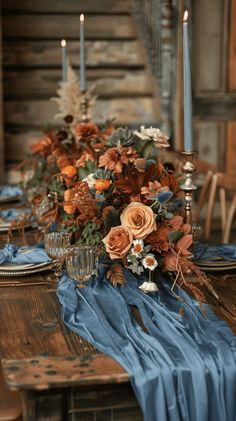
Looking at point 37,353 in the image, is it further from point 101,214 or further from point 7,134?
point 7,134

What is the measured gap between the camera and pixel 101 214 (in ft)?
6.93

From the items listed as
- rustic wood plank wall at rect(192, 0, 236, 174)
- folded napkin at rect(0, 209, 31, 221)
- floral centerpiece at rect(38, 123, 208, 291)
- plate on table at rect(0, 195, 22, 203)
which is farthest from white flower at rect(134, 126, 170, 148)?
rustic wood plank wall at rect(192, 0, 236, 174)

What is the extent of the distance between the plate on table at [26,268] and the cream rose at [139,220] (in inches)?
13.2

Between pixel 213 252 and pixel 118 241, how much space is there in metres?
0.57

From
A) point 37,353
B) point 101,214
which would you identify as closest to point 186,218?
point 101,214

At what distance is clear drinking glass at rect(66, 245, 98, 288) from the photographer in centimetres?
195

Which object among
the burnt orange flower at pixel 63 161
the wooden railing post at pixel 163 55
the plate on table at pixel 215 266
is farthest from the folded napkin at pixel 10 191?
the wooden railing post at pixel 163 55

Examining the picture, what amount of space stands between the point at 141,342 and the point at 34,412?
0.27 m

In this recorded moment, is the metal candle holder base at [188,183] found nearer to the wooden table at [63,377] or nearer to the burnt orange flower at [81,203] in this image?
the burnt orange flower at [81,203]

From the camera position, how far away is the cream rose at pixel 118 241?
1943 mm

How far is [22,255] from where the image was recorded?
7.64 ft

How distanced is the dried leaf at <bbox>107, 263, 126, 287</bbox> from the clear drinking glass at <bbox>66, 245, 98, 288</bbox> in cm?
4

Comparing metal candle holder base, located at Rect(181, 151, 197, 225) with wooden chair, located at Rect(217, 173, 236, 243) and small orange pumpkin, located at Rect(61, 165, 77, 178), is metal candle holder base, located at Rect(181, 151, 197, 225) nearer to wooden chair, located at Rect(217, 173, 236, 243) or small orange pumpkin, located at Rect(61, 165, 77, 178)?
small orange pumpkin, located at Rect(61, 165, 77, 178)

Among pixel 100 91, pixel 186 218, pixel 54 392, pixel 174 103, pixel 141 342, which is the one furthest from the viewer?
pixel 100 91
